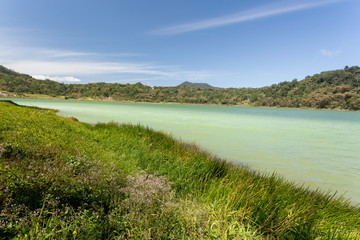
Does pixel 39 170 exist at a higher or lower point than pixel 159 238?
higher

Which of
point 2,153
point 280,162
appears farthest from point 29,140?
point 280,162

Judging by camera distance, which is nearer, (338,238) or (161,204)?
(338,238)

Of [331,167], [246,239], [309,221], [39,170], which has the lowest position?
[331,167]

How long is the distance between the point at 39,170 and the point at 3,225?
2.26 m

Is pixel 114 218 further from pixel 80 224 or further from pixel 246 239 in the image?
pixel 246 239

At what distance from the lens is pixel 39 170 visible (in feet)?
17.8

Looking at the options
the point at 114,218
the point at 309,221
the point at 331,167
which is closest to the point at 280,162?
the point at 331,167

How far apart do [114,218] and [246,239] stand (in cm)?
287

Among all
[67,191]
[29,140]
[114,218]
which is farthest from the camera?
[29,140]

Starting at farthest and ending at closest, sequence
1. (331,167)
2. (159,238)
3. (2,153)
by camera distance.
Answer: (331,167)
(2,153)
(159,238)

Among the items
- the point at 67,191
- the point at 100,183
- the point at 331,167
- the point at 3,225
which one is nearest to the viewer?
the point at 3,225

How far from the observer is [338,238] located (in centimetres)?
383

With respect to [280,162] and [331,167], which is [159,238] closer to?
[280,162]

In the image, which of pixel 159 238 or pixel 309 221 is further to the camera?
pixel 309 221
